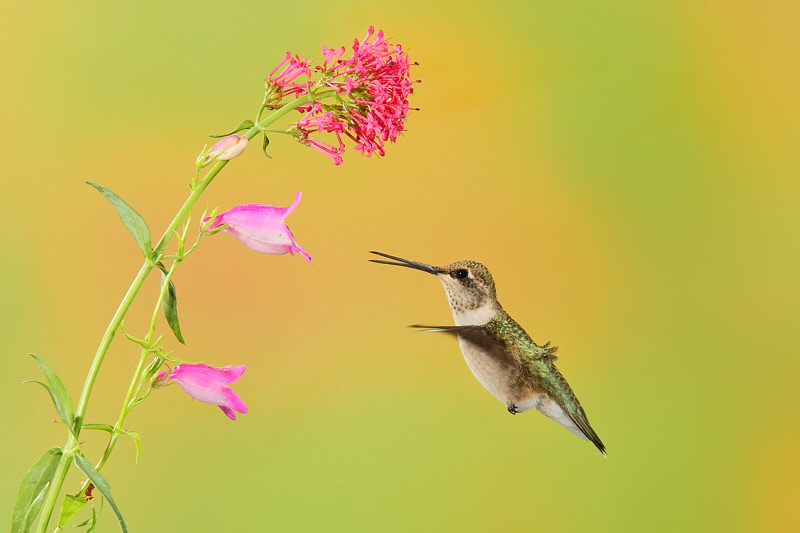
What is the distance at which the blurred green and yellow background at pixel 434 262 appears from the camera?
146 cm

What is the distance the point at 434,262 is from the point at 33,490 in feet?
2.70

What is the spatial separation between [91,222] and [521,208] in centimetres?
81

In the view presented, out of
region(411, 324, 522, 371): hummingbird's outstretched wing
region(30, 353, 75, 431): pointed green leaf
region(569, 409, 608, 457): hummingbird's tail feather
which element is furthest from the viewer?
region(569, 409, 608, 457): hummingbird's tail feather

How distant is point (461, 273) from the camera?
1.16 metres

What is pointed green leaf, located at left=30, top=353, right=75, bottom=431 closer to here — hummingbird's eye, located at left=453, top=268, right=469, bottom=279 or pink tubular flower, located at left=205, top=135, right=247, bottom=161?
pink tubular flower, located at left=205, top=135, right=247, bottom=161

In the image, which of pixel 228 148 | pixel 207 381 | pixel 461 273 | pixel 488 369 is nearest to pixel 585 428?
pixel 488 369

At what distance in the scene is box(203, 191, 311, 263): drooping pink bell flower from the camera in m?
0.91

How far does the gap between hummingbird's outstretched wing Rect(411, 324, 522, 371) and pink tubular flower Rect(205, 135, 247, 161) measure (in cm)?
35

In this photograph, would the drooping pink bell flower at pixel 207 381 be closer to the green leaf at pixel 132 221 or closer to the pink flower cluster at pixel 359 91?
the green leaf at pixel 132 221

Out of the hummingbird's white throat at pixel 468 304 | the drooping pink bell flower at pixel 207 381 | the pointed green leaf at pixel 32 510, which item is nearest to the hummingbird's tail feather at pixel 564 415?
the hummingbird's white throat at pixel 468 304

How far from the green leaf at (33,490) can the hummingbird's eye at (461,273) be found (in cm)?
58

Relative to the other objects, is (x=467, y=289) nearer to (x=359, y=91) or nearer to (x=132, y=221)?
(x=359, y=91)

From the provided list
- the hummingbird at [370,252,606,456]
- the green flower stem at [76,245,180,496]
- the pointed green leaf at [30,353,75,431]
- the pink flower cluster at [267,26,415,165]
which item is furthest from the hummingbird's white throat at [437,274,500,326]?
the pointed green leaf at [30,353,75,431]

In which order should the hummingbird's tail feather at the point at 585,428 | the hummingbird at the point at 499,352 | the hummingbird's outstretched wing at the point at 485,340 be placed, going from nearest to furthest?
the hummingbird's outstretched wing at the point at 485,340 → the hummingbird at the point at 499,352 → the hummingbird's tail feather at the point at 585,428
